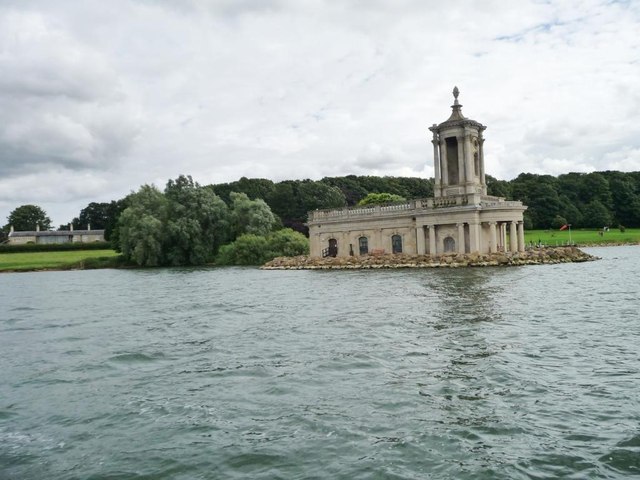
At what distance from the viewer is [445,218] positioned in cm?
5006

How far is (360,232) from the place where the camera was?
187 ft

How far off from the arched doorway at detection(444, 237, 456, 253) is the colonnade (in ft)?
1.49

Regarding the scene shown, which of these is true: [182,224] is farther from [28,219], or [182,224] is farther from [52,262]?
[28,219]

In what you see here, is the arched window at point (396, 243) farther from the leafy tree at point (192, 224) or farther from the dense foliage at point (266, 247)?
the leafy tree at point (192, 224)

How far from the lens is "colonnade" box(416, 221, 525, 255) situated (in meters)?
48.6

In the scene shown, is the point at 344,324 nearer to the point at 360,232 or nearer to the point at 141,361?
the point at 141,361

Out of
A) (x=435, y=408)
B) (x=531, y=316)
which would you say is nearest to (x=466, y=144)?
(x=531, y=316)

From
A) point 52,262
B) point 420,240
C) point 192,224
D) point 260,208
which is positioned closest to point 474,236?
point 420,240

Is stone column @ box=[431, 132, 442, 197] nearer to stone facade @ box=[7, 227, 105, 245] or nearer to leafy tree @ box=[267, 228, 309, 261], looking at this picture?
leafy tree @ box=[267, 228, 309, 261]

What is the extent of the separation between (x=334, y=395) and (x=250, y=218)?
221 feet

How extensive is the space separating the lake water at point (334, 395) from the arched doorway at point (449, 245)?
29334 mm

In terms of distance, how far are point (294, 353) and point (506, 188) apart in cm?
11273

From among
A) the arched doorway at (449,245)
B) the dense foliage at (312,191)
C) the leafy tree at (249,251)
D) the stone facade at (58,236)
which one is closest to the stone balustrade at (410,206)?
the arched doorway at (449,245)

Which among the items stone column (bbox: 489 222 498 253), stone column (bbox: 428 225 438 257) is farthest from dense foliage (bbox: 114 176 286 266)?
stone column (bbox: 489 222 498 253)
